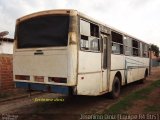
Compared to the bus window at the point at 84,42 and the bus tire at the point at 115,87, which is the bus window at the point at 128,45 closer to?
the bus tire at the point at 115,87

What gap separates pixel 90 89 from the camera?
8117 mm

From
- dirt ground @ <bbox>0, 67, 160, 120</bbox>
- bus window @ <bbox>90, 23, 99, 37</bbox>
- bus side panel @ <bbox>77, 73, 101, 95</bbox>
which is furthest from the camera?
bus window @ <bbox>90, 23, 99, 37</bbox>

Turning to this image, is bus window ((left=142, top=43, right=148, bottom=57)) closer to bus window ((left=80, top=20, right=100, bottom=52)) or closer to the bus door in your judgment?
the bus door

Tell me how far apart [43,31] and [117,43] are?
13.7ft

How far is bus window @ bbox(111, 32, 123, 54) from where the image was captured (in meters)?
10.5

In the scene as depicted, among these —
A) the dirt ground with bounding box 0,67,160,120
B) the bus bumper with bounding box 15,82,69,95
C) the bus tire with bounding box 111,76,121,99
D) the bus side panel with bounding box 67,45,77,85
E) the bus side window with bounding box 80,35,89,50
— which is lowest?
the dirt ground with bounding box 0,67,160,120

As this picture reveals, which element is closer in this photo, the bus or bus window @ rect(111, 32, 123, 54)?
the bus

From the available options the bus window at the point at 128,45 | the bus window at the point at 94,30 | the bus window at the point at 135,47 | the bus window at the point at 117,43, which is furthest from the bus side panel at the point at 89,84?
the bus window at the point at 135,47

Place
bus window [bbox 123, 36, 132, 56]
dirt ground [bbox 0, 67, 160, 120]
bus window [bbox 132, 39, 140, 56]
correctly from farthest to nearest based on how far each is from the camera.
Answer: bus window [bbox 132, 39, 140, 56] < bus window [bbox 123, 36, 132, 56] < dirt ground [bbox 0, 67, 160, 120]

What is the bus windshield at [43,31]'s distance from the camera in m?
7.49

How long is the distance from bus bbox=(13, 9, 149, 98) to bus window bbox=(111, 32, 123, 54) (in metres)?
0.67

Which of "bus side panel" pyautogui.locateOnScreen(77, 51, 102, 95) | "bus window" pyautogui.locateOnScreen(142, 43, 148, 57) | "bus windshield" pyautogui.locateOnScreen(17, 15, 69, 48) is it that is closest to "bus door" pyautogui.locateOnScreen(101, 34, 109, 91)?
"bus side panel" pyautogui.locateOnScreen(77, 51, 102, 95)

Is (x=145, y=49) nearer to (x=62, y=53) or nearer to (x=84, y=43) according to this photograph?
(x=84, y=43)

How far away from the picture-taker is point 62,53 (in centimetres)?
738
